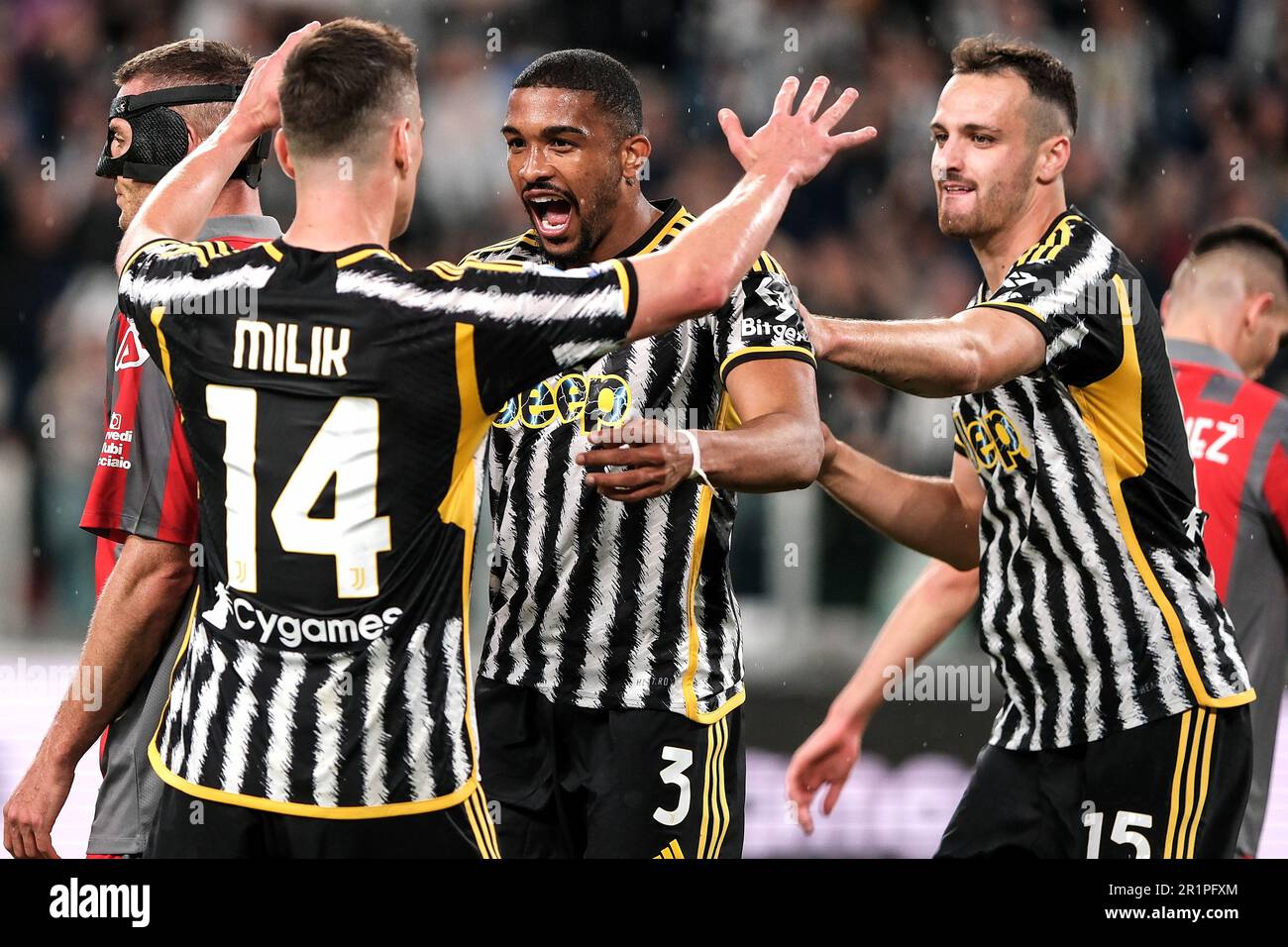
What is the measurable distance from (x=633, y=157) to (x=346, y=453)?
1352 millimetres

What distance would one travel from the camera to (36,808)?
124 inches

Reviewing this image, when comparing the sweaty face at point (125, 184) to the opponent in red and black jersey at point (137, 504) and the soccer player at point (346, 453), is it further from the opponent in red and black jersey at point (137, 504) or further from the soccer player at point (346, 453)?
the soccer player at point (346, 453)

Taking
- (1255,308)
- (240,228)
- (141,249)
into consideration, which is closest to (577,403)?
(240,228)

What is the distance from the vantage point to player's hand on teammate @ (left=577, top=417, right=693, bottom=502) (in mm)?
2844

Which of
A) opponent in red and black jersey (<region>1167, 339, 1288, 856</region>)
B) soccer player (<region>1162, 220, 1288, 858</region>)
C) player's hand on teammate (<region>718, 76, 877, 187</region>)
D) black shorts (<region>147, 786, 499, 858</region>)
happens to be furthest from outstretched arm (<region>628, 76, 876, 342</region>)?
opponent in red and black jersey (<region>1167, 339, 1288, 856</region>)

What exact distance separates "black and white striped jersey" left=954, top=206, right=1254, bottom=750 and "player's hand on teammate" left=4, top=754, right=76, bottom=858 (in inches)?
84.6

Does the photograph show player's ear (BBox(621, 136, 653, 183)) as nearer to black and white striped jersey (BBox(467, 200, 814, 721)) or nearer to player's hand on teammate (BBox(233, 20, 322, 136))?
black and white striped jersey (BBox(467, 200, 814, 721))

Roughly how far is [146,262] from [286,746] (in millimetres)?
900

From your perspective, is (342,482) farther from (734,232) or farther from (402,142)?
(734,232)

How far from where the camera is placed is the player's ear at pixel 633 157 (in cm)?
365

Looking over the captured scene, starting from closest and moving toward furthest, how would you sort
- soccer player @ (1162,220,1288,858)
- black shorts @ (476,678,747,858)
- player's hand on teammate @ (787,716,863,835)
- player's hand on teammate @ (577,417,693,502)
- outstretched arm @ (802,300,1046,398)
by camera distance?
player's hand on teammate @ (577,417,693,502) < outstretched arm @ (802,300,1046,398) < black shorts @ (476,678,747,858) < player's hand on teammate @ (787,716,863,835) < soccer player @ (1162,220,1288,858)

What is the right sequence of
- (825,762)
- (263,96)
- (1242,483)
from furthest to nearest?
(1242,483) < (825,762) < (263,96)

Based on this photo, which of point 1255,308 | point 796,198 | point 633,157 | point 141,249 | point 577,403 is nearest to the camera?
point 141,249

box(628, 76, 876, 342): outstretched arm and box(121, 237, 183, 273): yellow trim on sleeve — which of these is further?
box(121, 237, 183, 273): yellow trim on sleeve
